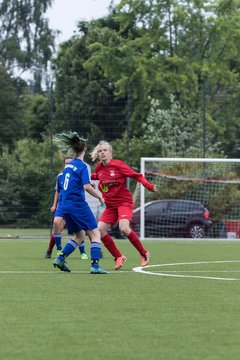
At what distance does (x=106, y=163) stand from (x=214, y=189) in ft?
59.6

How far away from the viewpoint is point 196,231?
1205 inches

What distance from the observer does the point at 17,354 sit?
6348mm

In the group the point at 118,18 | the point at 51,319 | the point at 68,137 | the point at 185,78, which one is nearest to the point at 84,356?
the point at 51,319

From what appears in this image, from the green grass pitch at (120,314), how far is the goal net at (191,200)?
16.0 metres

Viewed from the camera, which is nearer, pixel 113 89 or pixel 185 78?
pixel 185 78

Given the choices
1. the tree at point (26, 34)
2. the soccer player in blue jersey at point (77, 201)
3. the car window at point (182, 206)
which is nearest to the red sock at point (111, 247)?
the soccer player in blue jersey at point (77, 201)

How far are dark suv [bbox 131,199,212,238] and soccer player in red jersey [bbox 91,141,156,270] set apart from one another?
15210 mm

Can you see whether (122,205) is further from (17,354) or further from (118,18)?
(118,18)

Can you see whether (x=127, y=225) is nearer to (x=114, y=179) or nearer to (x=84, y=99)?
(x=114, y=179)

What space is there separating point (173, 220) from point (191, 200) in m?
1.96

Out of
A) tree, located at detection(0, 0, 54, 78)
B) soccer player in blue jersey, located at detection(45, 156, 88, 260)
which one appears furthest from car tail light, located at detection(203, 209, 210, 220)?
tree, located at detection(0, 0, 54, 78)

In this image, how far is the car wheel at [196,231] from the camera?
3033 centimetres

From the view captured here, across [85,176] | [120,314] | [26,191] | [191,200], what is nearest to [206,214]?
Result: [191,200]

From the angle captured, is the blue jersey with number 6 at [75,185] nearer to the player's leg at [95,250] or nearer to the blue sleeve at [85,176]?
the blue sleeve at [85,176]
